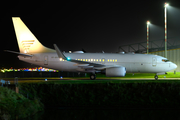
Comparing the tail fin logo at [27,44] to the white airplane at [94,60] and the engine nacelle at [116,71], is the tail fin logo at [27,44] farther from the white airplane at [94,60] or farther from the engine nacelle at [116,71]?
the engine nacelle at [116,71]

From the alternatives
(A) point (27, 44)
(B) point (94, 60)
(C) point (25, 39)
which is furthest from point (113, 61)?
(C) point (25, 39)

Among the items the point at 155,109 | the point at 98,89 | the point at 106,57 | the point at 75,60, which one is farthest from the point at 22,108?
the point at 106,57

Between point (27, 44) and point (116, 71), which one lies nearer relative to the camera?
point (116, 71)

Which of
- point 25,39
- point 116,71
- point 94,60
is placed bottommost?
point 116,71

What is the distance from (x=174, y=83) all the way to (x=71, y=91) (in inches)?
349

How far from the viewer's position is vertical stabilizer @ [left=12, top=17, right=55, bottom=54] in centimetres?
3030

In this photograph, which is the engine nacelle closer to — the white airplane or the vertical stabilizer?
the white airplane

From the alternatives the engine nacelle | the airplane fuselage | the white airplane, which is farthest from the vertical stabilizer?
the engine nacelle

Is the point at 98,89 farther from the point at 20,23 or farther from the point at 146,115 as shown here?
the point at 20,23

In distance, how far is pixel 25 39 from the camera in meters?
30.5

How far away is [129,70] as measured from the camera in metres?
29.5

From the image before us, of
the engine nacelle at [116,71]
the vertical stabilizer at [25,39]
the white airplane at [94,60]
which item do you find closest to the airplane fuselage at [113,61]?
the white airplane at [94,60]

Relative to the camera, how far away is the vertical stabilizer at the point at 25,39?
30297 millimetres

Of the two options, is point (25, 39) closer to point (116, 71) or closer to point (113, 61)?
point (113, 61)
